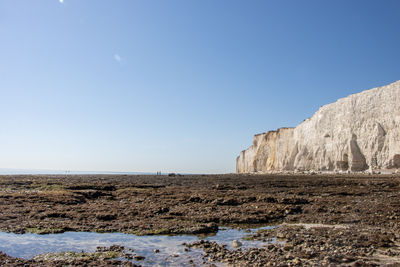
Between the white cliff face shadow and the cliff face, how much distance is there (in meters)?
43.7

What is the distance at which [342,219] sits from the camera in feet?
29.8

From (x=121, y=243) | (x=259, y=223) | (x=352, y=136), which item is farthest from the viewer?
(x=352, y=136)

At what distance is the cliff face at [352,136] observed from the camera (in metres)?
43.0

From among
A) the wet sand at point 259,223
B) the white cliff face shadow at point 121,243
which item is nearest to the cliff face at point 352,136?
the wet sand at point 259,223

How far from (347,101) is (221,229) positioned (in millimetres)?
51425

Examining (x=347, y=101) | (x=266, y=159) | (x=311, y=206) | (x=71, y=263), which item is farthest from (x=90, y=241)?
(x=266, y=159)

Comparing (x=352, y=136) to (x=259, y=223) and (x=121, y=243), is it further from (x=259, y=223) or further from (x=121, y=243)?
(x=121, y=243)

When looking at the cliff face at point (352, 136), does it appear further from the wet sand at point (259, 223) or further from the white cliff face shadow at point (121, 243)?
the white cliff face shadow at point (121, 243)

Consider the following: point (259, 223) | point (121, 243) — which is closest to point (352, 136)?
point (259, 223)

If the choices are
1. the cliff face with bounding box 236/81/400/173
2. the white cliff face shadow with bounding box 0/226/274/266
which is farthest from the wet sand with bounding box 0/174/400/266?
the cliff face with bounding box 236/81/400/173

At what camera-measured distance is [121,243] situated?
6887 millimetres

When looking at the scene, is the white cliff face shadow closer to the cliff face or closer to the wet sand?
the wet sand

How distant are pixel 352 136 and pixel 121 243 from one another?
50.7 metres

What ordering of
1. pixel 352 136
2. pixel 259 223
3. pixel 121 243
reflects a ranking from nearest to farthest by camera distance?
1. pixel 121 243
2. pixel 259 223
3. pixel 352 136
